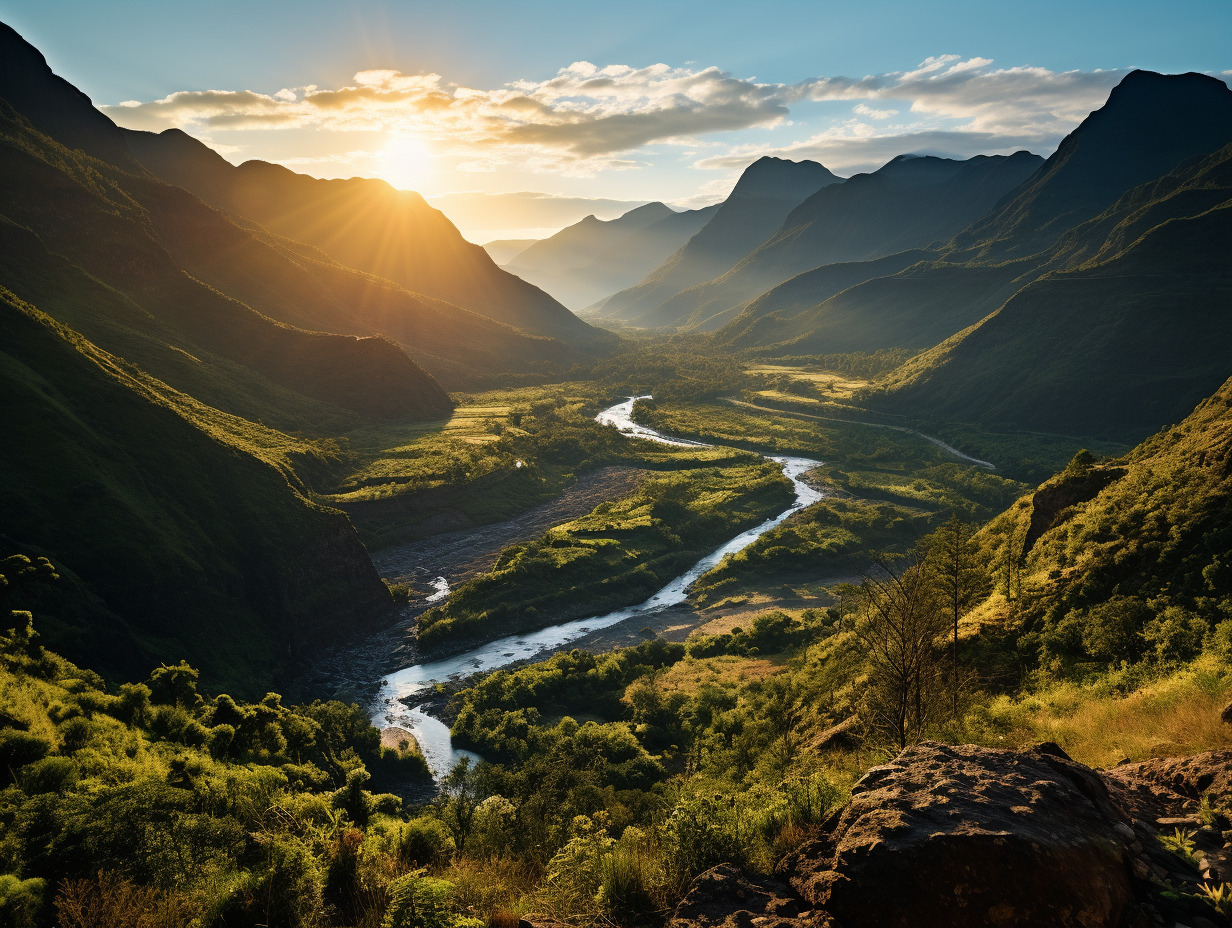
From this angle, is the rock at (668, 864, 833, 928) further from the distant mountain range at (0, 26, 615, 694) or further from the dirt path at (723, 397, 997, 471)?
the dirt path at (723, 397, 997, 471)

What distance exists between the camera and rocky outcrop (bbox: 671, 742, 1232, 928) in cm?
787

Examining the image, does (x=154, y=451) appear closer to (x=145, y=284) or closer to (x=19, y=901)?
(x=19, y=901)

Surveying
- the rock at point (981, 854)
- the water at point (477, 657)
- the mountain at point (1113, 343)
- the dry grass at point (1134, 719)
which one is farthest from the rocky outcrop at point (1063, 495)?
the mountain at point (1113, 343)

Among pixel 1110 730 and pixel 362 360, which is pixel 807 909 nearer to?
pixel 1110 730

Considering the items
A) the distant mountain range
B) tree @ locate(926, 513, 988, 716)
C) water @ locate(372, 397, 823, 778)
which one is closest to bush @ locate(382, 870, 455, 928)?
tree @ locate(926, 513, 988, 716)

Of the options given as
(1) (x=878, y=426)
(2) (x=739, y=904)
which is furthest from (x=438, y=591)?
(1) (x=878, y=426)

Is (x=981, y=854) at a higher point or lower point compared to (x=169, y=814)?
higher

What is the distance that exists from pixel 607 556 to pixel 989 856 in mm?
74316

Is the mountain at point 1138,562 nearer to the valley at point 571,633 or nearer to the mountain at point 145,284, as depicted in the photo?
the valley at point 571,633

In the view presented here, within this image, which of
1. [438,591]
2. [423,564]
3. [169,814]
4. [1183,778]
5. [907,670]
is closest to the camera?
[1183,778]

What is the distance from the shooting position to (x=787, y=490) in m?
110

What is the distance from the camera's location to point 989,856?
8.00 metres

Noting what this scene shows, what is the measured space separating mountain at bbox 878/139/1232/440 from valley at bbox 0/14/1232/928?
3.48 ft

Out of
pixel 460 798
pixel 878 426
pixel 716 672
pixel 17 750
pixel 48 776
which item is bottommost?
pixel 716 672
